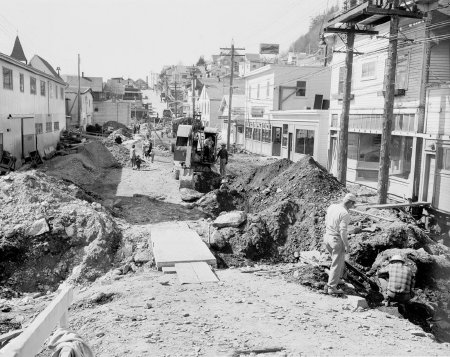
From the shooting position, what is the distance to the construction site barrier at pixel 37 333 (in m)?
3.31

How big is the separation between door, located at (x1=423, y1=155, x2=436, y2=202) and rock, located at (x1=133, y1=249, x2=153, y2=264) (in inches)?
441

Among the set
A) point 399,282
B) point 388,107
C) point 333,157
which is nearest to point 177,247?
point 399,282

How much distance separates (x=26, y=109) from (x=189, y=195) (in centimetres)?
1373

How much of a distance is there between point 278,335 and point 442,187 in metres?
12.0

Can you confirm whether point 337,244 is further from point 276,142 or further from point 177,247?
point 276,142

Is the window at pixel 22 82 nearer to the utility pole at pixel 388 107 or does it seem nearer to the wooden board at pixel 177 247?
the wooden board at pixel 177 247

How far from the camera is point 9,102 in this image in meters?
24.0

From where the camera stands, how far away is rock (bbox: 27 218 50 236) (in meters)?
11.6

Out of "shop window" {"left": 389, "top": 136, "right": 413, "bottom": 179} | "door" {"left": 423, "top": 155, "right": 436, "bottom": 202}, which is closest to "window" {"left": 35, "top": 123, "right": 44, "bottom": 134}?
"shop window" {"left": 389, "top": 136, "right": 413, "bottom": 179}

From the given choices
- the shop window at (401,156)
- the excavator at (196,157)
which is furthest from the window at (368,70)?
the excavator at (196,157)

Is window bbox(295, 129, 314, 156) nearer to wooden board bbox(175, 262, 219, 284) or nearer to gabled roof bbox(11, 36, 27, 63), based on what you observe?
wooden board bbox(175, 262, 219, 284)

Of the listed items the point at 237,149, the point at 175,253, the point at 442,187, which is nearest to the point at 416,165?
the point at 442,187

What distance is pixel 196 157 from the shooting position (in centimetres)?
2322

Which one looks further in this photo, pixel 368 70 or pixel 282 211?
pixel 368 70
